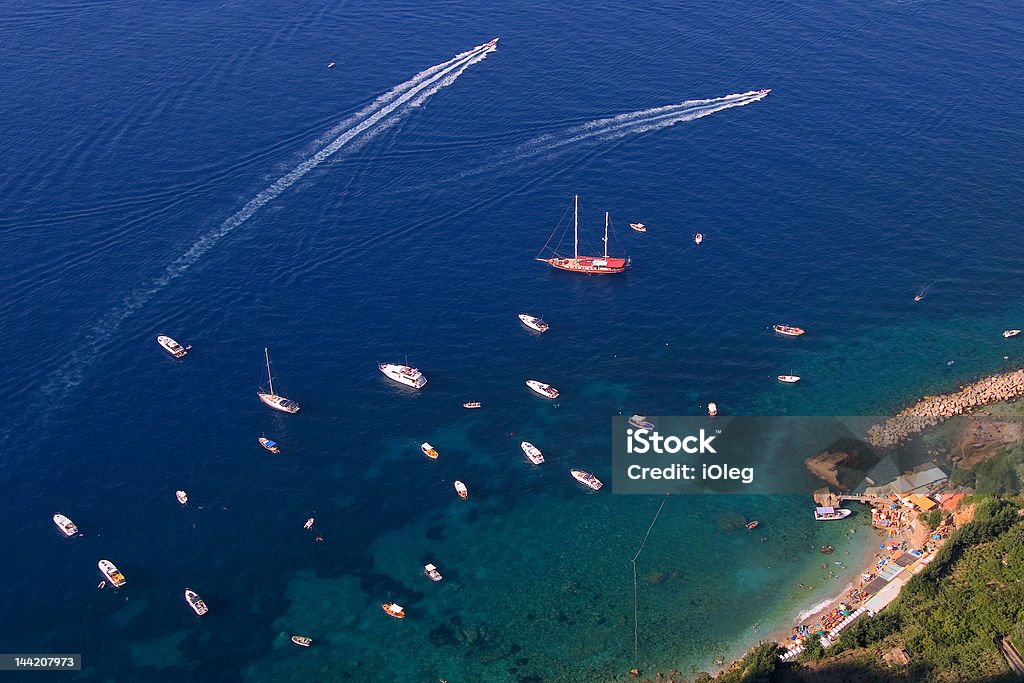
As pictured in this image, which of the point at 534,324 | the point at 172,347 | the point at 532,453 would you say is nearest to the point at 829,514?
the point at 532,453

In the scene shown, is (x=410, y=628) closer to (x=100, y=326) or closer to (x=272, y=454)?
(x=272, y=454)

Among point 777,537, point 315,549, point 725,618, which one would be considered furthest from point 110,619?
point 777,537

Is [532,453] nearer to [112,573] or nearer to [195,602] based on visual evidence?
[195,602]

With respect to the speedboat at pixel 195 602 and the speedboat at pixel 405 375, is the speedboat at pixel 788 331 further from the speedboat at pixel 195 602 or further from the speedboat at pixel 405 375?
the speedboat at pixel 195 602

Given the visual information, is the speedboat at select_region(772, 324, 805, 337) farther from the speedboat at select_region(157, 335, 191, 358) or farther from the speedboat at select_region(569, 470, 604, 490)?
Result: the speedboat at select_region(157, 335, 191, 358)

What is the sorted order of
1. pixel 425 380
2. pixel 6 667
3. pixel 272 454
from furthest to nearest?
pixel 425 380
pixel 272 454
pixel 6 667
